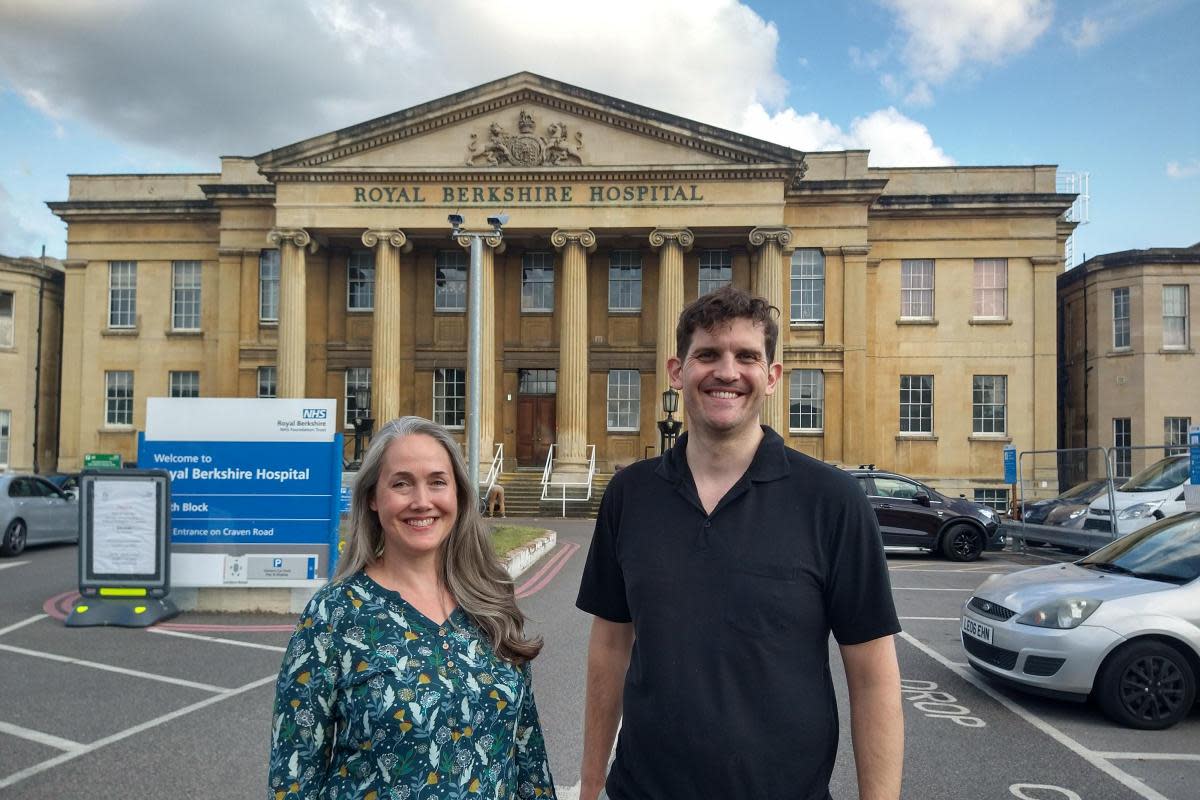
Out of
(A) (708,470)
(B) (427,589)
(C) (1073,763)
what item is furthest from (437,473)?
(C) (1073,763)

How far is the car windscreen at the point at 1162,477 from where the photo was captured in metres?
17.3

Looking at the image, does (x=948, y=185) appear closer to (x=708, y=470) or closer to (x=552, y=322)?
(x=552, y=322)

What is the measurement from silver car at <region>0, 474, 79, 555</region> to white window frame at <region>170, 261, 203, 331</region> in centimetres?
1865

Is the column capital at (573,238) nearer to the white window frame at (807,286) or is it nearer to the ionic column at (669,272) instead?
the ionic column at (669,272)

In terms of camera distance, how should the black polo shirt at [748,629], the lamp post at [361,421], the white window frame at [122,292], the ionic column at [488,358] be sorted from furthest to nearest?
the white window frame at [122,292] → the ionic column at [488,358] → the lamp post at [361,421] → the black polo shirt at [748,629]

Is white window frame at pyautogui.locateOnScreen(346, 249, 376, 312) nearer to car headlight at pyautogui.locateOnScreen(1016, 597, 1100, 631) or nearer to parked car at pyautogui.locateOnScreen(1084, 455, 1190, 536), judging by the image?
parked car at pyautogui.locateOnScreen(1084, 455, 1190, 536)

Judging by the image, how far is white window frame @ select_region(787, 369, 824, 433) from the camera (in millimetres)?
32844

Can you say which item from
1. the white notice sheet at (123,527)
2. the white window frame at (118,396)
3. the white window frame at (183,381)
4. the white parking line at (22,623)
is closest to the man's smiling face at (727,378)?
the white notice sheet at (123,527)

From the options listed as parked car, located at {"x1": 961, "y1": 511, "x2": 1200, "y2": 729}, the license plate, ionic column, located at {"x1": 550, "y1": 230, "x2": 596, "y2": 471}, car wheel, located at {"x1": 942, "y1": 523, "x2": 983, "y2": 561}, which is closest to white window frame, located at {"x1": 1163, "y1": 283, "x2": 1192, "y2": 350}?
car wheel, located at {"x1": 942, "y1": 523, "x2": 983, "y2": 561}

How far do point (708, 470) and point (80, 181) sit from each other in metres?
41.4

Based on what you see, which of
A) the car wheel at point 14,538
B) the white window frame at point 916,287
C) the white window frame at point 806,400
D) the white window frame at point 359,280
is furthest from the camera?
the white window frame at point 359,280

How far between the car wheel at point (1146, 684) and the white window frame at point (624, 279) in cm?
2750

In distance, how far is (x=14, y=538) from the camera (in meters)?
16.5

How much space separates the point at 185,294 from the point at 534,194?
15493mm
